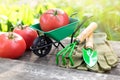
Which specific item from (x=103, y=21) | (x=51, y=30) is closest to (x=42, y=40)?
(x=51, y=30)

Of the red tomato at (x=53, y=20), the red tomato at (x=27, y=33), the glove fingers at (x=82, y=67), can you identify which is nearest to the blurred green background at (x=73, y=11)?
the red tomato at (x=27, y=33)

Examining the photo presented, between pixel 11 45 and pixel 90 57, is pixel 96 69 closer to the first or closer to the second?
pixel 90 57

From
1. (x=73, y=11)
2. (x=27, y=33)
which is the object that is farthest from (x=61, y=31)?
(x=73, y=11)

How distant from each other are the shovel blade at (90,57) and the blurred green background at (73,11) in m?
0.54

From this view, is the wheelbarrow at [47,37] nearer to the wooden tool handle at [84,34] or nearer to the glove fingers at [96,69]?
the wooden tool handle at [84,34]

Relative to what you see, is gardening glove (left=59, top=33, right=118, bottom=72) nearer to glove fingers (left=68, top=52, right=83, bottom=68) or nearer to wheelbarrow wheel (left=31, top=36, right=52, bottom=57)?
glove fingers (left=68, top=52, right=83, bottom=68)

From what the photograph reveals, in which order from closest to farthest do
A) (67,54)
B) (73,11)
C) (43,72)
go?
(43,72) → (67,54) → (73,11)

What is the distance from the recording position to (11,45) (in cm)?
94

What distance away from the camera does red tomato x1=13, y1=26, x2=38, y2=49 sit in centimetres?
103

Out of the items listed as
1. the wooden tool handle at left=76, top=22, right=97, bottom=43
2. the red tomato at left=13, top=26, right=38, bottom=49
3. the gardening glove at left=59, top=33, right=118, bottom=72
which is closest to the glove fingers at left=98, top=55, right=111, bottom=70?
the gardening glove at left=59, top=33, right=118, bottom=72

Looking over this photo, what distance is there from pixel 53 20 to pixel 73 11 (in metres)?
0.66

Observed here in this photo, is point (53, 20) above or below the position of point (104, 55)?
above

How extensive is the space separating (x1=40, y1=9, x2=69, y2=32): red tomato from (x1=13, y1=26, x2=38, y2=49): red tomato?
0.09 m

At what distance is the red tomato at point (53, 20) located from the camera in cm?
95
